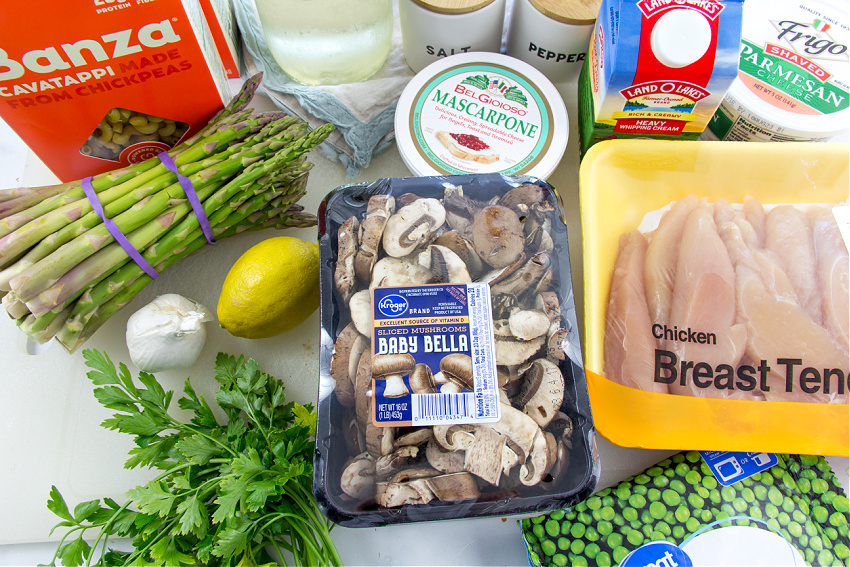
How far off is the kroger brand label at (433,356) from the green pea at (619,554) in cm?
29

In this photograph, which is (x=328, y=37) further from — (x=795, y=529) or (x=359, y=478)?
(x=795, y=529)

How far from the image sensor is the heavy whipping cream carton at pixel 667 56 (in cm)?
81

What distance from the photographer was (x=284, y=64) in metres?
1.14

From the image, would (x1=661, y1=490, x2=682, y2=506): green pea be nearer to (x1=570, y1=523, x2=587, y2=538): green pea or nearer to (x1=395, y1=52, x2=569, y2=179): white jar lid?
(x1=570, y1=523, x2=587, y2=538): green pea

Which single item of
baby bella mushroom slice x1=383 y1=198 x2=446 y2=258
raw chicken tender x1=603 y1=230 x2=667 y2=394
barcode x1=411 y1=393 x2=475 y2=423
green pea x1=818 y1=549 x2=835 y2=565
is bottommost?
green pea x1=818 y1=549 x2=835 y2=565

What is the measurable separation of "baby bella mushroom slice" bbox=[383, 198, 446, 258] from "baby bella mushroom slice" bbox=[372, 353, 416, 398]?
6.2 inches

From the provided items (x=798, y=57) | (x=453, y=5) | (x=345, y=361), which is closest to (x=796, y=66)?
(x=798, y=57)

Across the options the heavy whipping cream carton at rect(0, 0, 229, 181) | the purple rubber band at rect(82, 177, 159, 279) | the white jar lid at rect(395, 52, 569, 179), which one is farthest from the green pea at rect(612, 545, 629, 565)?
the heavy whipping cream carton at rect(0, 0, 229, 181)

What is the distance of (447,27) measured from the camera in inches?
39.9

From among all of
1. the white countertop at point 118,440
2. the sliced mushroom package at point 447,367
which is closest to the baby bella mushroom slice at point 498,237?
the sliced mushroom package at point 447,367

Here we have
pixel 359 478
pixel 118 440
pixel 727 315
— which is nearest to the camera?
pixel 359 478

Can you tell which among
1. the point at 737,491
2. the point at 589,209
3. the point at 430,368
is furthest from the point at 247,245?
the point at 737,491

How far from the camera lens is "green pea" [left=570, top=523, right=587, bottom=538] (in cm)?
82

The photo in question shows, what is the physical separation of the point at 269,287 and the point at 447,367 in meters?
0.30
